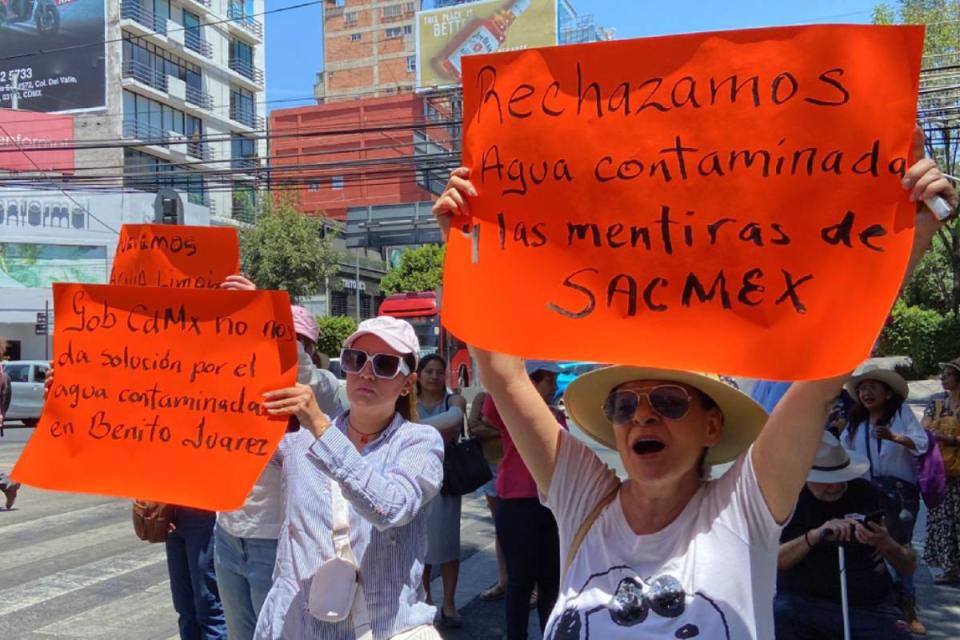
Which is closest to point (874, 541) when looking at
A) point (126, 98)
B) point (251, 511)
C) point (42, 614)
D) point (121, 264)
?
point (251, 511)

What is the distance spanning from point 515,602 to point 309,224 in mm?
34743

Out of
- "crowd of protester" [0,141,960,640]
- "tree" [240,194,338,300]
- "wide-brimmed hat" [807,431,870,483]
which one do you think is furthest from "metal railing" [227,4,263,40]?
"wide-brimmed hat" [807,431,870,483]

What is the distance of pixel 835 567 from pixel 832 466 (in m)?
0.37

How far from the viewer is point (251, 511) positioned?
3248 millimetres

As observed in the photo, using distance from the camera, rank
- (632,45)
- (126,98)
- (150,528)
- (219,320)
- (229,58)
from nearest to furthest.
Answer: (632,45) → (219,320) → (150,528) → (126,98) → (229,58)

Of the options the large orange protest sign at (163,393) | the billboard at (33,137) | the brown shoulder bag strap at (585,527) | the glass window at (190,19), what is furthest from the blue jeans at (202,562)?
the glass window at (190,19)

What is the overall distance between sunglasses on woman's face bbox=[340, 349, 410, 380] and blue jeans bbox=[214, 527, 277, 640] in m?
0.84

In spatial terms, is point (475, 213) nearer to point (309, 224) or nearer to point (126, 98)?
point (309, 224)

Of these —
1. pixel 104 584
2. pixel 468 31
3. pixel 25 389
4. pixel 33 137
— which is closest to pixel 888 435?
pixel 104 584

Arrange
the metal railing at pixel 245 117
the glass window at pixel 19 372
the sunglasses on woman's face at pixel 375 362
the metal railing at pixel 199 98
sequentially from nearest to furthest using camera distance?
the sunglasses on woman's face at pixel 375 362, the glass window at pixel 19 372, the metal railing at pixel 199 98, the metal railing at pixel 245 117

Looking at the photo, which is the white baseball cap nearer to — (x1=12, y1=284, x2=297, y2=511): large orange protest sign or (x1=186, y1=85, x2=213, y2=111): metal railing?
(x1=12, y1=284, x2=297, y2=511): large orange protest sign

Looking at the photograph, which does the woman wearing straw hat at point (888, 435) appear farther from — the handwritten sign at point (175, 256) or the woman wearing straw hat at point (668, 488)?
the handwritten sign at point (175, 256)

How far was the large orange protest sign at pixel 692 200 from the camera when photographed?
1.83 m

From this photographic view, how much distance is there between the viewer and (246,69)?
169ft
